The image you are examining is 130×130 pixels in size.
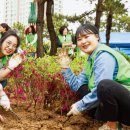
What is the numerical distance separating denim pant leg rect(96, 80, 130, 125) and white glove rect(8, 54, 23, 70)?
3.03 feet

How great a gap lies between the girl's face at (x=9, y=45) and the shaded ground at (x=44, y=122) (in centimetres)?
64

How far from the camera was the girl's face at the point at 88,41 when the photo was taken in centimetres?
341

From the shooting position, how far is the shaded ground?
362 centimetres

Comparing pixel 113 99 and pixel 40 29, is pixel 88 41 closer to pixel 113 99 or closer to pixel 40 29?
pixel 113 99

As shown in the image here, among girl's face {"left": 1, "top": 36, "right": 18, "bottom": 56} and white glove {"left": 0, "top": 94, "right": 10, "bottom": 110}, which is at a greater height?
girl's face {"left": 1, "top": 36, "right": 18, "bottom": 56}

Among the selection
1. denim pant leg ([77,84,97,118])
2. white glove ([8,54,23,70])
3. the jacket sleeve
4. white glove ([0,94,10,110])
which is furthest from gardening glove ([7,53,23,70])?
the jacket sleeve

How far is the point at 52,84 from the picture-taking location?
3.97 meters

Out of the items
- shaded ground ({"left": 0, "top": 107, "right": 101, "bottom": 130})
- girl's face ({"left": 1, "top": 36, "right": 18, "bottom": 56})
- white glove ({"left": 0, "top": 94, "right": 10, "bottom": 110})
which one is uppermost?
girl's face ({"left": 1, "top": 36, "right": 18, "bottom": 56})

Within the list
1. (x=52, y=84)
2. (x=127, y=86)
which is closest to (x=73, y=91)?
(x=52, y=84)

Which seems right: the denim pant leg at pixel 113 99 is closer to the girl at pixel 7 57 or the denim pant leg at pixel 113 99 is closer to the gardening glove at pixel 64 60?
the gardening glove at pixel 64 60

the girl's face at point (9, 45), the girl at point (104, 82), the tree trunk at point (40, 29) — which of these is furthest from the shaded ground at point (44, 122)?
the tree trunk at point (40, 29)

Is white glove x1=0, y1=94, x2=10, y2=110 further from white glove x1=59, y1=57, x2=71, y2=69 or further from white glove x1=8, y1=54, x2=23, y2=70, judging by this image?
white glove x1=59, y1=57, x2=71, y2=69

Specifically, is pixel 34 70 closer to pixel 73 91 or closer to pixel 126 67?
pixel 73 91

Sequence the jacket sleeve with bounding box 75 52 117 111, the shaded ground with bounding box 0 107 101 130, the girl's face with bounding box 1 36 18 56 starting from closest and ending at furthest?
1. the jacket sleeve with bounding box 75 52 117 111
2. the shaded ground with bounding box 0 107 101 130
3. the girl's face with bounding box 1 36 18 56
